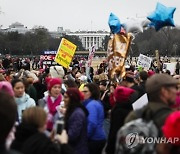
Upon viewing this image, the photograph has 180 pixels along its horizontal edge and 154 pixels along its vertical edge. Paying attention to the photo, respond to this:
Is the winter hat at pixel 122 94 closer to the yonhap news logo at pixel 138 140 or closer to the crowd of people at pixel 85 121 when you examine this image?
the crowd of people at pixel 85 121

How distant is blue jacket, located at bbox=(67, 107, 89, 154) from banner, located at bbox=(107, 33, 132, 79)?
459cm

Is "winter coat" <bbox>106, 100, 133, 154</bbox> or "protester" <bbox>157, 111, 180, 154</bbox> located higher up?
"protester" <bbox>157, 111, 180, 154</bbox>

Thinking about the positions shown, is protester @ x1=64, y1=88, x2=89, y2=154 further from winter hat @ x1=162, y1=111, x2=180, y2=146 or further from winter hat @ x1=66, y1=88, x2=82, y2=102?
winter hat @ x1=162, y1=111, x2=180, y2=146

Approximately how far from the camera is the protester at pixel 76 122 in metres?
5.02

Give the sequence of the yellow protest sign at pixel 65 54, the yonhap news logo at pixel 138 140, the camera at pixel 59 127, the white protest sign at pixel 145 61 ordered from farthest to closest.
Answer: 1. the white protest sign at pixel 145 61
2. the yellow protest sign at pixel 65 54
3. the camera at pixel 59 127
4. the yonhap news logo at pixel 138 140

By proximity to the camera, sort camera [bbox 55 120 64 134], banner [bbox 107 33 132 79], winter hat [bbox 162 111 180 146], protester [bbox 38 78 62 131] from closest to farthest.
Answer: winter hat [bbox 162 111 180 146] < camera [bbox 55 120 64 134] < protester [bbox 38 78 62 131] < banner [bbox 107 33 132 79]

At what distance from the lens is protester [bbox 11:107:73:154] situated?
11.5ft

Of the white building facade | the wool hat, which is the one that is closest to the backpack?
the wool hat

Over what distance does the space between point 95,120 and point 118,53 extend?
4.22 m

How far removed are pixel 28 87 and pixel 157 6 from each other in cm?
396

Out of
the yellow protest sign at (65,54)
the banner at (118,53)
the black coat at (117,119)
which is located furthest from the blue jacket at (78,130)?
the yellow protest sign at (65,54)

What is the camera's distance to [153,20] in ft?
34.6

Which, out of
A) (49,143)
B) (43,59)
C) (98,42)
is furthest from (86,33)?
(49,143)

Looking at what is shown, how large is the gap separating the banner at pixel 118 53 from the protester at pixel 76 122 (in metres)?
4.44
